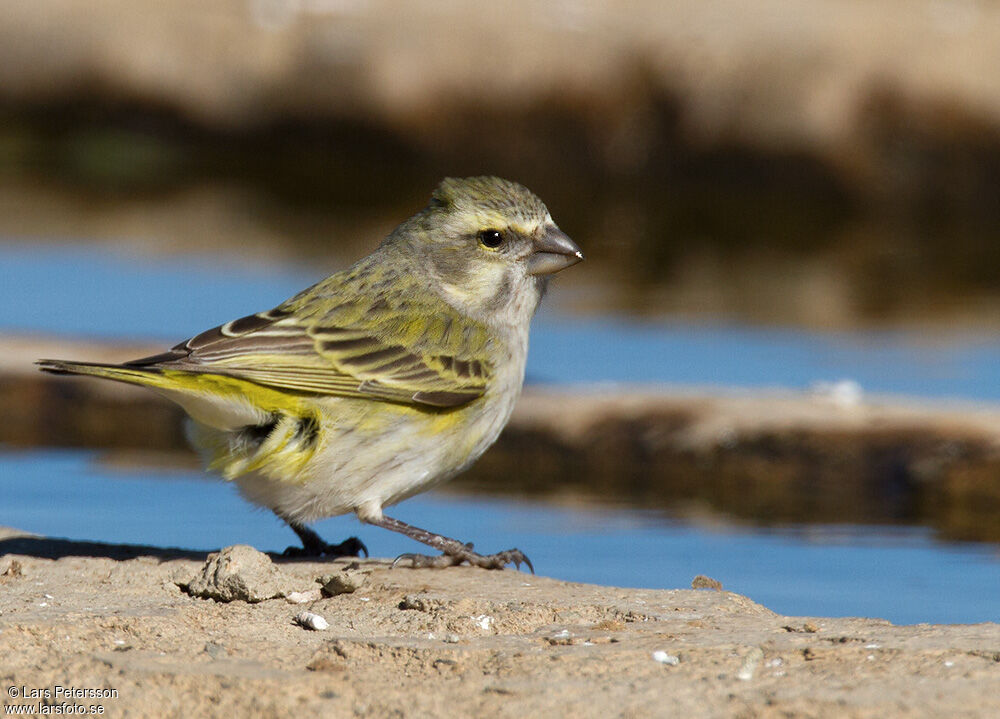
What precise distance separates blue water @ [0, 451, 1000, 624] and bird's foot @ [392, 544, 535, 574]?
0.39 meters

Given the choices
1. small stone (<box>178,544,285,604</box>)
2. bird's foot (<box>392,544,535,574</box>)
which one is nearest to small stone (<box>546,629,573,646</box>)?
small stone (<box>178,544,285,604</box>)

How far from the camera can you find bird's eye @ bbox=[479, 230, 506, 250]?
5.87 meters

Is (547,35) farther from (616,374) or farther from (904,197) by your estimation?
(616,374)

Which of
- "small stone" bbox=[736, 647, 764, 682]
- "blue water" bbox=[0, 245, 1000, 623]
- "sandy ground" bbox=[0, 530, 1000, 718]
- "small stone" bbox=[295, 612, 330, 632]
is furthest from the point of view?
"blue water" bbox=[0, 245, 1000, 623]

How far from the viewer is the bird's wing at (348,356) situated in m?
5.07

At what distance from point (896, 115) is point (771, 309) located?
382 centimetres

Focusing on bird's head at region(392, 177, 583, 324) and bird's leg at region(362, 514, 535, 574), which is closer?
bird's leg at region(362, 514, 535, 574)

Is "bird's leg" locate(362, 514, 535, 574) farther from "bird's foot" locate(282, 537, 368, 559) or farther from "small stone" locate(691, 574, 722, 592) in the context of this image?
"small stone" locate(691, 574, 722, 592)

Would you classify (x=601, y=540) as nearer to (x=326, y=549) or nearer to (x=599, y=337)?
(x=326, y=549)

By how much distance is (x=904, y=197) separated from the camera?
1359cm

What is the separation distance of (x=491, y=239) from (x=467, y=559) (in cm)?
124

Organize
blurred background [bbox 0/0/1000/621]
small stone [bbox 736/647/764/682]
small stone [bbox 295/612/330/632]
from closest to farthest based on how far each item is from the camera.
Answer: small stone [bbox 736/647/764/682] → small stone [bbox 295/612/330/632] → blurred background [bbox 0/0/1000/621]

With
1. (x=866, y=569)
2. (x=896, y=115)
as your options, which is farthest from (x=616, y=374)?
(x=896, y=115)

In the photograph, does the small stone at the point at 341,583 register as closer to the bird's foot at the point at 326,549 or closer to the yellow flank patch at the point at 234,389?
the yellow flank patch at the point at 234,389
